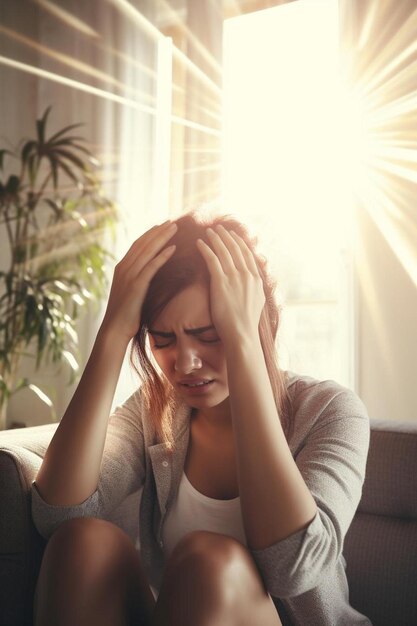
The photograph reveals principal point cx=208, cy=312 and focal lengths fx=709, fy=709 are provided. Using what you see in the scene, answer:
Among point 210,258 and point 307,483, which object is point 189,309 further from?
point 307,483

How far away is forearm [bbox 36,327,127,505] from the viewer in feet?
3.73

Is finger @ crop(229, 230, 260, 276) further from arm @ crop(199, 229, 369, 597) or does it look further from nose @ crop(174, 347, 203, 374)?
nose @ crop(174, 347, 203, 374)

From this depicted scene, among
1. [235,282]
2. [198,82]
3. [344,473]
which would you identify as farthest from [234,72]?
[344,473]

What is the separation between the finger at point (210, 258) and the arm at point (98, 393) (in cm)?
6

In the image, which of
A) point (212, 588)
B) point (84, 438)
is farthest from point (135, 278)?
point (212, 588)

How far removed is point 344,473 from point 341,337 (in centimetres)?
177

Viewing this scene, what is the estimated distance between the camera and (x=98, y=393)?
1167 millimetres

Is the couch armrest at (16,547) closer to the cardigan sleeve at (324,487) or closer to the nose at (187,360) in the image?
the nose at (187,360)

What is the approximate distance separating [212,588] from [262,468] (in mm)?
163

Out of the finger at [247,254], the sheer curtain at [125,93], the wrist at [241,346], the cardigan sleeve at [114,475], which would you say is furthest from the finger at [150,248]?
the sheer curtain at [125,93]

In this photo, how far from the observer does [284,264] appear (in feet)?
9.80

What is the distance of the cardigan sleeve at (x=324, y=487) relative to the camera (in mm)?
919

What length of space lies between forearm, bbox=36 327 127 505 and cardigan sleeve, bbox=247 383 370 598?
33cm

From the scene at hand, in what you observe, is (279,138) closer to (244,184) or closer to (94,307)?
(244,184)
